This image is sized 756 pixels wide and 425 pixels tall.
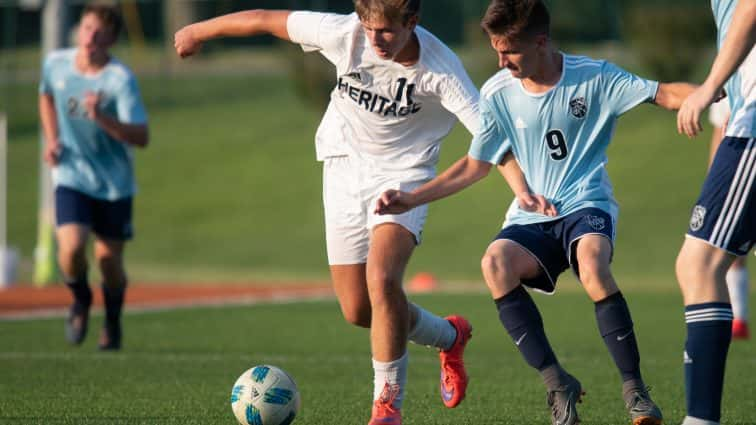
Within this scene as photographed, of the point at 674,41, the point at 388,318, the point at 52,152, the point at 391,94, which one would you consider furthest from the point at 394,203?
the point at 674,41

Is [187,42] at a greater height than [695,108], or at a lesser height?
lesser

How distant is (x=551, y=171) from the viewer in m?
6.48

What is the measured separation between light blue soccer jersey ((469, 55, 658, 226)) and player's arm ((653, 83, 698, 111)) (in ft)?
0.98

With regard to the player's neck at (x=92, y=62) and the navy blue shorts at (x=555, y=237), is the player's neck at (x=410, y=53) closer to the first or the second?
the navy blue shorts at (x=555, y=237)

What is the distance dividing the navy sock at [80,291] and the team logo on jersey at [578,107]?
5359 mm

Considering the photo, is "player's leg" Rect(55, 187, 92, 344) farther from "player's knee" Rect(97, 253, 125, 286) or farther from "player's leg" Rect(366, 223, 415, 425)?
"player's leg" Rect(366, 223, 415, 425)

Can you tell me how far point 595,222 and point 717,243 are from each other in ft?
4.06

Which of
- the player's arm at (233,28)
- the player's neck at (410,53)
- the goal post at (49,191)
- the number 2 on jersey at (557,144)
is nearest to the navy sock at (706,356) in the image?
the number 2 on jersey at (557,144)

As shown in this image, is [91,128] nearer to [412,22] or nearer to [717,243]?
[412,22]

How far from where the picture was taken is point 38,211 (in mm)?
32156

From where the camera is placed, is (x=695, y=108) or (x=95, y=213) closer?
(x=695, y=108)

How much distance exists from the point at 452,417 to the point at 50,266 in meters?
13.3

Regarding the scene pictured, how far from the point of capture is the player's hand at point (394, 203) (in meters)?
5.78

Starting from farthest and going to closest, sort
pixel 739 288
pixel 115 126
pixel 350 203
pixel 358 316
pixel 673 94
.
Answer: pixel 739 288
pixel 115 126
pixel 358 316
pixel 350 203
pixel 673 94
